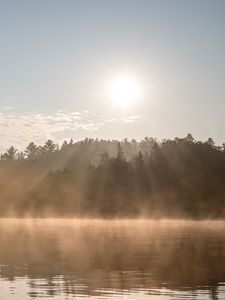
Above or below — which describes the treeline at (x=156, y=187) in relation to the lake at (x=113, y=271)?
above

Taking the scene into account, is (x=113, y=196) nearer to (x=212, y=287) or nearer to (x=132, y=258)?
(x=132, y=258)

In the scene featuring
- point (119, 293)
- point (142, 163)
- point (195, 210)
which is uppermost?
point (142, 163)

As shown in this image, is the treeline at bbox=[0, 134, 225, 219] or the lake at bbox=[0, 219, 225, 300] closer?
the lake at bbox=[0, 219, 225, 300]

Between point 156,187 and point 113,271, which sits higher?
point 156,187

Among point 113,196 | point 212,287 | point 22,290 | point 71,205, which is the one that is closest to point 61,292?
point 22,290

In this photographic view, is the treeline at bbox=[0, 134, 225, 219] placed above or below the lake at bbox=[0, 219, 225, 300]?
above

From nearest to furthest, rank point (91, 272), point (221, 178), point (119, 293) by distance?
point (119, 293) < point (91, 272) < point (221, 178)

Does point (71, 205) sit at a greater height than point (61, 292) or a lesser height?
greater

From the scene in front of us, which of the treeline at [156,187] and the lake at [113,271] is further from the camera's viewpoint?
the treeline at [156,187]

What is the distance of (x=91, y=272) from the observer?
40406 mm

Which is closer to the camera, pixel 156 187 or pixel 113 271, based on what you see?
pixel 113 271

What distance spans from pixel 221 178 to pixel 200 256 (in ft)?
402

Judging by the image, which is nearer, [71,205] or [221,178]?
[221,178]

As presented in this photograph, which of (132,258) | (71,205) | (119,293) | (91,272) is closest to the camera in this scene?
(119,293)
